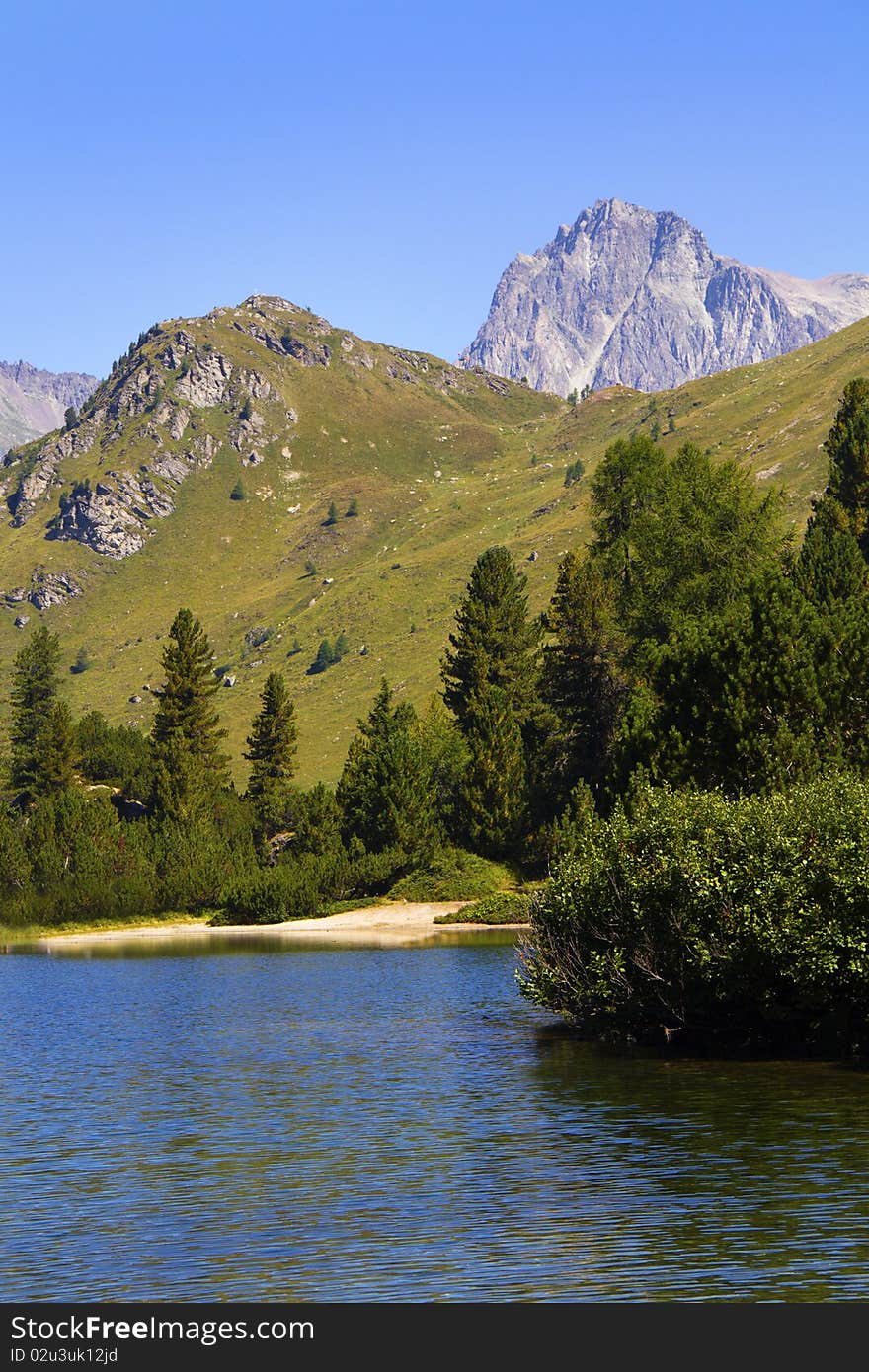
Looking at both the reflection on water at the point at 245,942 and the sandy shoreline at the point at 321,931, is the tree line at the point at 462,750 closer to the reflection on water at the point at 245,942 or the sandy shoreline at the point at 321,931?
the sandy shoreline at the point at 321,931

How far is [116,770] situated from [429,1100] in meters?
90.1

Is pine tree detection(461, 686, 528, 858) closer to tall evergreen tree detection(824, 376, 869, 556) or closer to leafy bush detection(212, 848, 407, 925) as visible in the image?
leafy bush detection(212, 848, 407, 925)

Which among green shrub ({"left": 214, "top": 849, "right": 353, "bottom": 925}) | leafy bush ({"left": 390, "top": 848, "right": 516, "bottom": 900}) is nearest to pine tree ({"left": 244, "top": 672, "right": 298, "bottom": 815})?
green shrub ({"left": 214, "top": 849, "right": 353, "bottom": 925})

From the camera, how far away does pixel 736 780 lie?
51812 mm

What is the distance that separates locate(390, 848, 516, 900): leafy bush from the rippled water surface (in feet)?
150

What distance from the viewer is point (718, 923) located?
3566cm

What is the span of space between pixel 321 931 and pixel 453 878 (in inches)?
396

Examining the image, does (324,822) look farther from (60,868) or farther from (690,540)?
(690,540)

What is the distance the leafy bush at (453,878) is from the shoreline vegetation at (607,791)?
0.69 ft

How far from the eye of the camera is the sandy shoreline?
284ft

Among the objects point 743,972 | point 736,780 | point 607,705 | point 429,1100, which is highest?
point 607,705

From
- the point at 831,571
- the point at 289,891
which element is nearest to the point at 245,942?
the point at 289,891

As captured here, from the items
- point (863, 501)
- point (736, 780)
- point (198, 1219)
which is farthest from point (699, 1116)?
point (863, 501)
